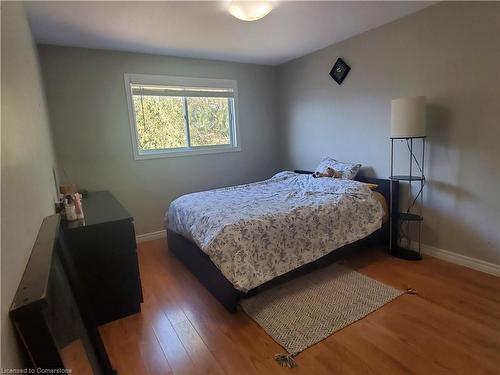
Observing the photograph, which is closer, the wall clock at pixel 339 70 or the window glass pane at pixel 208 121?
the wall clock at pixel 339 70

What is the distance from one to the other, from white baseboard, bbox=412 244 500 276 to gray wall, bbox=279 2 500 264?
6cm

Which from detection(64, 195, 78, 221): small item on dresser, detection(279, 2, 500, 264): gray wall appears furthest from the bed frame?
detection(64, 195, 78, 221): small item on dresser

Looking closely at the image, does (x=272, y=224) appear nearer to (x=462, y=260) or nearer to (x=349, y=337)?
(x=349, y=337)

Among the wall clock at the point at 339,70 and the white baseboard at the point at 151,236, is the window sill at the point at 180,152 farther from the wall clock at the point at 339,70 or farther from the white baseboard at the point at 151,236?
the wall clock at the point at 339,70

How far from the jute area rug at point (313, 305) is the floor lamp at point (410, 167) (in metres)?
0.77

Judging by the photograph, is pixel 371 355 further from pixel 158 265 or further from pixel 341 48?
pixel 341 48

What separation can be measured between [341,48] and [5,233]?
3748mm

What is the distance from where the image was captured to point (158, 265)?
3.02 m

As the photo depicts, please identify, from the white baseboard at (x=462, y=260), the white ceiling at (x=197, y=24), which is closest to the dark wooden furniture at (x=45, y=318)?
the white ceiling at (x=197, y=24)

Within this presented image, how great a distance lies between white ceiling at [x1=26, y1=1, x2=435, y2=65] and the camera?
90.9 inches

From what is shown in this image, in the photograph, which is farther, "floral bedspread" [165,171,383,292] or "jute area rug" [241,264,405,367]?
"floral bedspread" [165,171,383,292]

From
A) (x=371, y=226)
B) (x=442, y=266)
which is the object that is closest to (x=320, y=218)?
(x=371, y=226)

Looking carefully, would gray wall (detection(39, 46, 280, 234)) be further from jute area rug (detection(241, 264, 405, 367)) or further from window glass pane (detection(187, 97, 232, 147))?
jute area rug (detection(241, 264, 405, 367))

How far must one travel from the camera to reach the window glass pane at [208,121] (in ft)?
13.1
